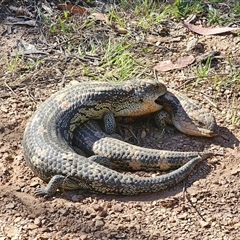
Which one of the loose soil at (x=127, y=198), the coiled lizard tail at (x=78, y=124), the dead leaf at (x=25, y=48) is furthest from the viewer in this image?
the dead leaf at (x=25, y=48)

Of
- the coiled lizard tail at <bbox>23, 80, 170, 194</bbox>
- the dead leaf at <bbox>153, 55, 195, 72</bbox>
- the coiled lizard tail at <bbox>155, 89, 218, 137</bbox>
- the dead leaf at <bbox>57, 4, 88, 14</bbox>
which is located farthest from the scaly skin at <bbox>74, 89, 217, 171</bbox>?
the dead leaf at <bbox>57, 4, 88, 14</bbox>

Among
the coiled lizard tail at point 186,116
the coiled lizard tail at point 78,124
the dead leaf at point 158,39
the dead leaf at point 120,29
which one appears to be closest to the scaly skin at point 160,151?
the coiled lizard tail at point 186,116

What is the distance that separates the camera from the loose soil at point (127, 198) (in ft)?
16.0

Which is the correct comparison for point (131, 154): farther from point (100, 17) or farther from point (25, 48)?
point (100, 17)

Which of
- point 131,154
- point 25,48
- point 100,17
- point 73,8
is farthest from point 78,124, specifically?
point 73,8

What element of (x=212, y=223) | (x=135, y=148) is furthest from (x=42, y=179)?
(x=212, y=223)

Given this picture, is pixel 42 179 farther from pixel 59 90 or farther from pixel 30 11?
pixel 30 11

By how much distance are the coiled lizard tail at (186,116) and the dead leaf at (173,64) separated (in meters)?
0.64

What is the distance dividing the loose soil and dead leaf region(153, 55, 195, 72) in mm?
89

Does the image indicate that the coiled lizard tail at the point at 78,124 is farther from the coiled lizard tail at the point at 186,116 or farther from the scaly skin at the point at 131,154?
the scaly skin at the point at 131,154

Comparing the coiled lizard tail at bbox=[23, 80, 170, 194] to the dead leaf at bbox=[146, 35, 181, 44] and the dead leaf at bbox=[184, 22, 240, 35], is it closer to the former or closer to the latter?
the dead leaf at bbox=[146, 35, 181, 44]

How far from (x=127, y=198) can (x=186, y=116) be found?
1.19 m

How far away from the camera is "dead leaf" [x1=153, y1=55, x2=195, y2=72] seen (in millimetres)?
6832

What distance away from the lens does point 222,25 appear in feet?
24.6
